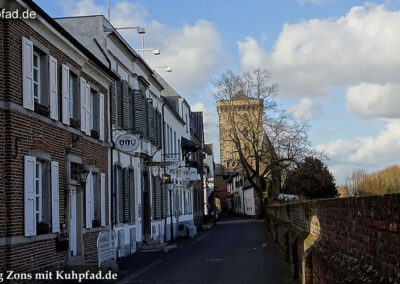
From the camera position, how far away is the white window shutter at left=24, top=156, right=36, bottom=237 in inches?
468

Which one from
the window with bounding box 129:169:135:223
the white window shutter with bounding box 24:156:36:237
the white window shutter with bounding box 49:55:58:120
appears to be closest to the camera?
the white window shutter with bounding box 24:156:36:237

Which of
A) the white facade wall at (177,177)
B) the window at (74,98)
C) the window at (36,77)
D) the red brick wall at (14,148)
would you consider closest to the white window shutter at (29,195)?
the red brick wall at (14,148)

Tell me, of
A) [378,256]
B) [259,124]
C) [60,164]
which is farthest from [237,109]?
[378,256]

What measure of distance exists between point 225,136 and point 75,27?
40686mm

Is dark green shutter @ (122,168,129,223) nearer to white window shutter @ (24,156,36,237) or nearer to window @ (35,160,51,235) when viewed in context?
window @ (35,160,51,235)

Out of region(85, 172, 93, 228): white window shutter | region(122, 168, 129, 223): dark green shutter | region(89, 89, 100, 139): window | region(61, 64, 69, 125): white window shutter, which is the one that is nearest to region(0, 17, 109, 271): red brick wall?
region(61, 64, 69, 125): white window shutter

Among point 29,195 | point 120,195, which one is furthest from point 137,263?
point 29,195

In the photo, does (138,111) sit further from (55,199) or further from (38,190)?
(38,190)

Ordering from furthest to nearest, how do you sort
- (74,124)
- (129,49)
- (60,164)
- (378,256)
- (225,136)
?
(225,136)
(129,49)
(74,124)
(60,164)
(378,256)

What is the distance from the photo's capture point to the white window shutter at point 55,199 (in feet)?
44.6

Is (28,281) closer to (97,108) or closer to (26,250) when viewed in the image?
(26,250)

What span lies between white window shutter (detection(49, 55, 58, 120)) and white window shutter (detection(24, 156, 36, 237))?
1841 millimetres

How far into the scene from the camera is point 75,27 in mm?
21375

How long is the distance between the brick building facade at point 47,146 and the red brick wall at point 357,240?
6025 millimetres
